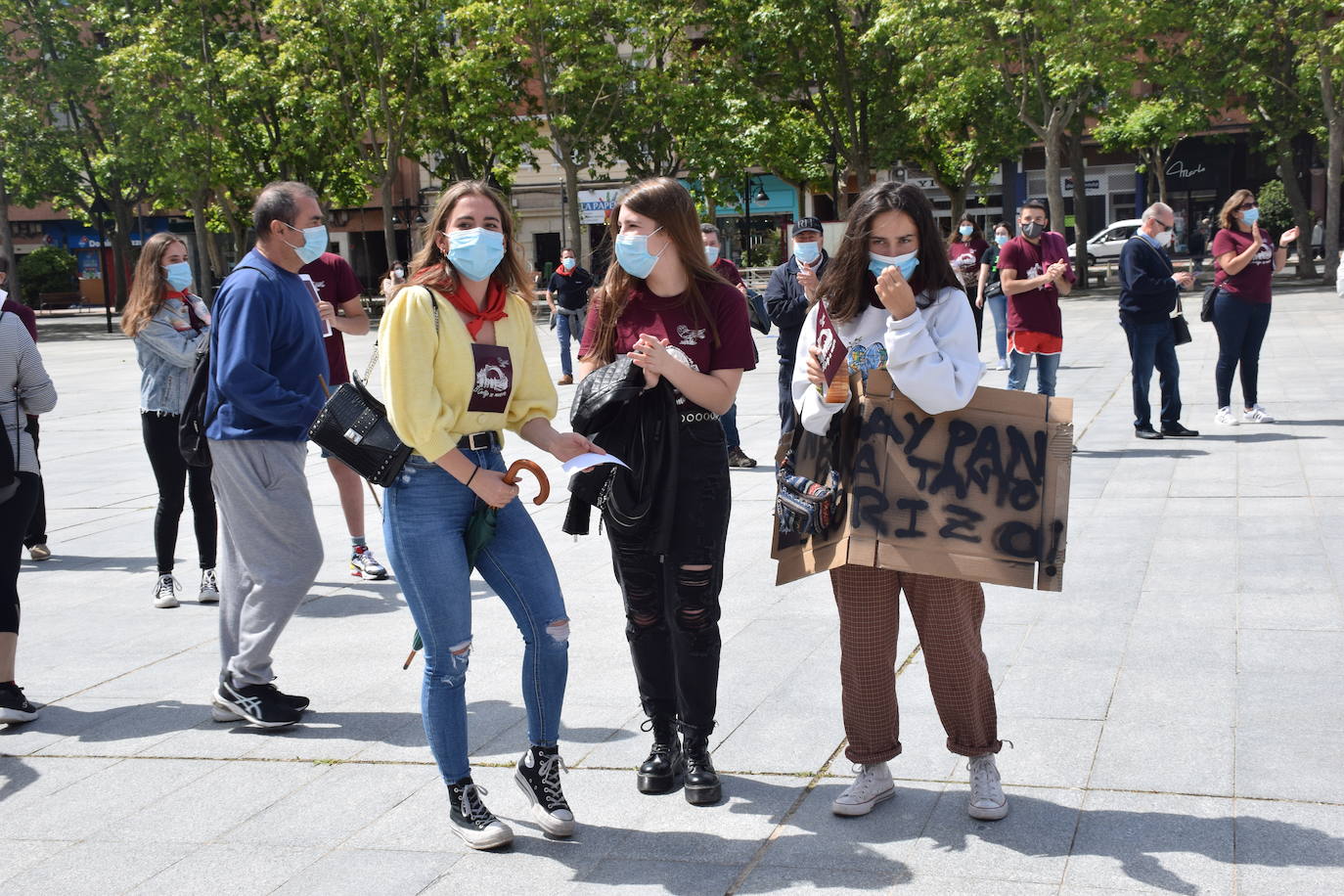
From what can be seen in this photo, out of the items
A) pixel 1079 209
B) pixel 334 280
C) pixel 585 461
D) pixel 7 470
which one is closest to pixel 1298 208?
pixel 1079 209

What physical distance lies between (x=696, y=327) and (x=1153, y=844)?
1831mm

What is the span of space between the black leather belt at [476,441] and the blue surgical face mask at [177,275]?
335 centimetres

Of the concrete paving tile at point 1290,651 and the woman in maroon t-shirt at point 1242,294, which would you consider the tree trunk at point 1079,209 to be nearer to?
the woman in maroon t-shirt at point 1242,294

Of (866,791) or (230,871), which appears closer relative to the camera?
(230,871)

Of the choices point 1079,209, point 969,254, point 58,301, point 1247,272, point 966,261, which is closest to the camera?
point 1247,272

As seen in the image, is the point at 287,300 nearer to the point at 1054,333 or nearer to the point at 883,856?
the point at 883,856

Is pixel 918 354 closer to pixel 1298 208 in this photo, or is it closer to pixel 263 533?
pixel 263 533

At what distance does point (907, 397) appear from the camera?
11.7 feet

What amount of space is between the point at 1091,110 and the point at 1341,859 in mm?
33465

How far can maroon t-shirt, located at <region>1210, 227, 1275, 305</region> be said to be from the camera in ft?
33.8

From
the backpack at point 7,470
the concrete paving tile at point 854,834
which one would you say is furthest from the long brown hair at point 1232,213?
the backpack at point 7,470

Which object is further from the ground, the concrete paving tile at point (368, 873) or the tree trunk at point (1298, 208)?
the tree trunk at point (1298, 208)

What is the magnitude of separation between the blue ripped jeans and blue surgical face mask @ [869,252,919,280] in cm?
115

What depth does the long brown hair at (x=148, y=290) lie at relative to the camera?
20.8ft
